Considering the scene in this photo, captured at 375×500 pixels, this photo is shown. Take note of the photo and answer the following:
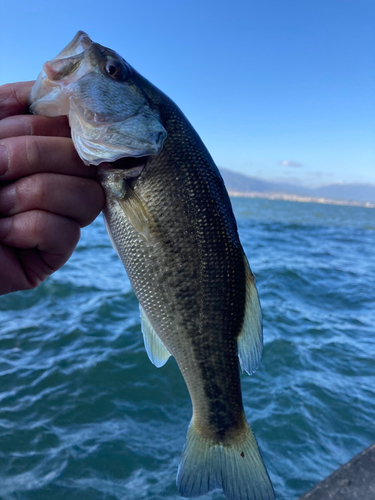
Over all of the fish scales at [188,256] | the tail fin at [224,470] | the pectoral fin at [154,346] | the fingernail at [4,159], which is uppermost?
the fingernail at [4,159]

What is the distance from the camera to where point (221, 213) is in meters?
1.74

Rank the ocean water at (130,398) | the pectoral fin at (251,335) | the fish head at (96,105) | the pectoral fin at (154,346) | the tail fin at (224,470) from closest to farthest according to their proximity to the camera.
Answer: the fish head at (96,105) < the tail fin at (224,470) < the pectoral fin at (251,335) < the pectoral fin at (154,346) < the ocean water at (130,398)

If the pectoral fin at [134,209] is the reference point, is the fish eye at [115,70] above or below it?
above

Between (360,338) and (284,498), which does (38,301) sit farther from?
(360,338)

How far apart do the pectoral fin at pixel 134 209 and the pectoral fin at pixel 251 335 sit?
642mm

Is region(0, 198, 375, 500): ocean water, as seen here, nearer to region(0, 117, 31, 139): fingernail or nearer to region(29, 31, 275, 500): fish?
region(29, 31, 275, 500): fish

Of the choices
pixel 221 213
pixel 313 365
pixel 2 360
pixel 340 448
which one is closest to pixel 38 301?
pixel 2 360

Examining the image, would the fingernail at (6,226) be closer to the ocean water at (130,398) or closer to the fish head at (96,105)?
the fish head at (96,105)

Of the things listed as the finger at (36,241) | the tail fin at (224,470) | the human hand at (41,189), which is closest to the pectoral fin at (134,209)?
the human hand at (41,189)

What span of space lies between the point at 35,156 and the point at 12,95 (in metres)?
0.52

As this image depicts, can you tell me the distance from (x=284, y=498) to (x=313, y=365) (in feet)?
8.77

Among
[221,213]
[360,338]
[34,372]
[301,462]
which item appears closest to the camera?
[221,213]

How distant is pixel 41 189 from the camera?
1.44 m

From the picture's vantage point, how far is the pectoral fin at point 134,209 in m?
1.69
